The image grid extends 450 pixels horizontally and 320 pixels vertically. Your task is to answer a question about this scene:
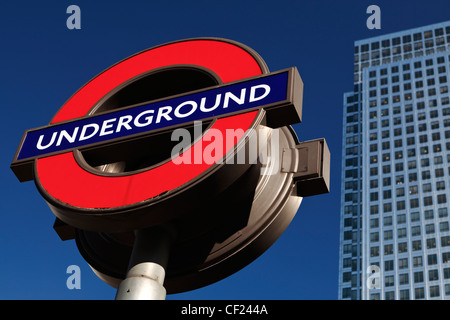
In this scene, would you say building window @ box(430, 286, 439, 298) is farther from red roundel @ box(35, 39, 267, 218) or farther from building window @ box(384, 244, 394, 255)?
red roundel @ box(35, 39, 267, 218)

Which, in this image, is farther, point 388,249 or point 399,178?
point 399,178

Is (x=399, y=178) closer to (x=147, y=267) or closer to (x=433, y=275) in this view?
(x=433, y=275)

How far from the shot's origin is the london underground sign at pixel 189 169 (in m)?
5.19

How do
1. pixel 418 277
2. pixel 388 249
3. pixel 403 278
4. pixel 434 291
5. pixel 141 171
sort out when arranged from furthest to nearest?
pixel 388 249 < pixel 403 278 < pixel 418 277 < pixel 434 291 < pixel 141 171

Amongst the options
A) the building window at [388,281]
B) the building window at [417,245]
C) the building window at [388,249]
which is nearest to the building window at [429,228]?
the building window at [417,245]

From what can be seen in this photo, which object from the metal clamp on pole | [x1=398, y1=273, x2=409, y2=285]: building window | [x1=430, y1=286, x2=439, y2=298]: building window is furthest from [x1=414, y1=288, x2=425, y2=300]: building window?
the metal clamp on pole

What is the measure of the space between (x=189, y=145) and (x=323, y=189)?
1.41 meters

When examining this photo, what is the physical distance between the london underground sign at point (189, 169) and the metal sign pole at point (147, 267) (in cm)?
13

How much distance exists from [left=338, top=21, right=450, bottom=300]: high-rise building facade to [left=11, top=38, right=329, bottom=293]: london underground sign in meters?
83.6

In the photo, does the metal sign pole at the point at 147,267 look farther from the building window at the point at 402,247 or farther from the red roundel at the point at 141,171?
the building window at the point at 402,247

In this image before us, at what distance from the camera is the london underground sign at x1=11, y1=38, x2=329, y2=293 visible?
17.0 ft

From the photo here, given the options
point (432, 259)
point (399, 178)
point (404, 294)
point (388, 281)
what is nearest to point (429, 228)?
point (432, 259)

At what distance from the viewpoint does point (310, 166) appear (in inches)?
238

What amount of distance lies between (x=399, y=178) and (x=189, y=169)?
97164mm
